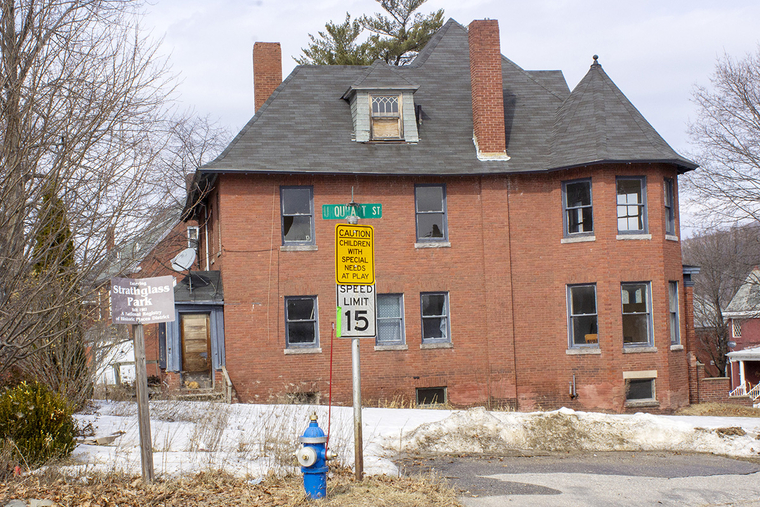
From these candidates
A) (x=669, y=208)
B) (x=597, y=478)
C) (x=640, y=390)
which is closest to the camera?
(x=597, y=478)

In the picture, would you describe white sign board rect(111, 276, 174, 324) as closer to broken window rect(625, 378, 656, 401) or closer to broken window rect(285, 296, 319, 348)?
broken window rect(285, 296, 319, 348)

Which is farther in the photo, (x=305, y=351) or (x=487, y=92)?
(x=487, y=92)

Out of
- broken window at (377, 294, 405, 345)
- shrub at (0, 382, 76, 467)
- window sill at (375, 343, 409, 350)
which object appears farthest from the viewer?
broken window at (377, 294, 405, 345)

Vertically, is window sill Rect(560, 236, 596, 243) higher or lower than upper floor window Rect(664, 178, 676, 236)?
lower

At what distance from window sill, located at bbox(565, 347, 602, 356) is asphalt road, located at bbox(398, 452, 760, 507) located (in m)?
7.57

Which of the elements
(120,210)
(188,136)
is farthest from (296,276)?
(188,136)

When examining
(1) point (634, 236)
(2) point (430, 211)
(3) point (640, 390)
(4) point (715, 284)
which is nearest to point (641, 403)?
(3) point (640, 390)

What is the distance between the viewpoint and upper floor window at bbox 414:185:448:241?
20.9 metres

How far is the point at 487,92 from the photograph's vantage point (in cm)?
2138

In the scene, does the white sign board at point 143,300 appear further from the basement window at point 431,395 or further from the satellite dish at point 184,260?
the basement window at point 431,395

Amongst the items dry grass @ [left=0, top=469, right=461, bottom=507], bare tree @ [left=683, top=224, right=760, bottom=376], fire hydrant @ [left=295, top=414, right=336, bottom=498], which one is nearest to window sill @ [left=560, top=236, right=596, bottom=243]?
dry grass @ [left=0, top=469, right=461, bottom=507]

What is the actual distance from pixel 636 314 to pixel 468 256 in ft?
15.4

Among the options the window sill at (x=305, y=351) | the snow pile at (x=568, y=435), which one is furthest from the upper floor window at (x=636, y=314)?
the window sill at (x=305, y=351)

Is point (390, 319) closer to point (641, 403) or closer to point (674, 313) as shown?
point (641, 403)
